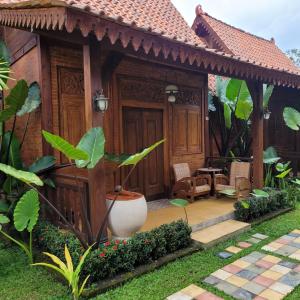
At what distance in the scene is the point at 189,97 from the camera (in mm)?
8148

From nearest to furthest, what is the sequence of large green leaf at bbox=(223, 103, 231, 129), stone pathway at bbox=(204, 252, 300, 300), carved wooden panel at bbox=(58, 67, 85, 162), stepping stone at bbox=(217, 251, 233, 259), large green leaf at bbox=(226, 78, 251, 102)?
stone pathway at bbox=(204, 252, 300, 300), stepping stone at bbox=(217, 251, 233, 259), carved wooden panel at bbox=(58, 67, 85, 162), large green leaf at bbox=(226, 78, 251, 102), large green leaf at bbox=(223, 103, 231, 129)

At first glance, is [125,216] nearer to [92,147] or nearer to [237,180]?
[92,147]

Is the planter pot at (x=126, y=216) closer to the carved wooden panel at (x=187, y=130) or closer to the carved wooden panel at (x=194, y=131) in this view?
the carved wooden panel at (x=187, y=130)

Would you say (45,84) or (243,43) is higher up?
(243,43)

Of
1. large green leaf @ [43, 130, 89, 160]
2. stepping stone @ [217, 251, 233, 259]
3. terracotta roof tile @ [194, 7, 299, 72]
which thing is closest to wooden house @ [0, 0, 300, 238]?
large green leaf @ [43, 130, 89, 160]

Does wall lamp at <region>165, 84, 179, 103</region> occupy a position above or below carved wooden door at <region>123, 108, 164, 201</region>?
above

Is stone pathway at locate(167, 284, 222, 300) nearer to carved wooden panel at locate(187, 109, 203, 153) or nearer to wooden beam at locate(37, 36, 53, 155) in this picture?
wooden beam at locate(37, 36, 53, 155)

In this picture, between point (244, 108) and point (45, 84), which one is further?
point (244, 108)

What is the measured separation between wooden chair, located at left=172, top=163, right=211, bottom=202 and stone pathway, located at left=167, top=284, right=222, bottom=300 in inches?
139

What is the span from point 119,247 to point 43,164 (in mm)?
1860

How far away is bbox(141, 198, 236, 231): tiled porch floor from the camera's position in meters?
5.67

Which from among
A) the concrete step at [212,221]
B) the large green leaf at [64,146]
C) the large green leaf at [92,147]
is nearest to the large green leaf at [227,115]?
the concrete step at [212,221]

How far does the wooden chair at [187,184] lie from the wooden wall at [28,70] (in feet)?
11.1

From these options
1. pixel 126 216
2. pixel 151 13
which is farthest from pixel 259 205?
pixel 151 13
